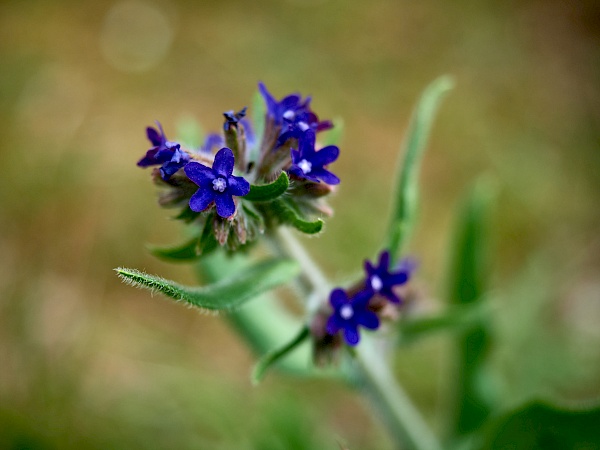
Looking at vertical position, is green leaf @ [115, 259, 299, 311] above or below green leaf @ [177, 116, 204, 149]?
below

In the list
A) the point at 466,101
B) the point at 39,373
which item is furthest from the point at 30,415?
the point at 466,101

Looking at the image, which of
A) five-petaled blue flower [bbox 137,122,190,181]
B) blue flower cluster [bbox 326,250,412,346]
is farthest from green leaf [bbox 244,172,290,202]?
blue flower cluster [bbox 326,250,412,346]

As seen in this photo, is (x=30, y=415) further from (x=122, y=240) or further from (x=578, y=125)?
(x=578, y=125)

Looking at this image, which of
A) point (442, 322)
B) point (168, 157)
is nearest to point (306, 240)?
point (442, 322)

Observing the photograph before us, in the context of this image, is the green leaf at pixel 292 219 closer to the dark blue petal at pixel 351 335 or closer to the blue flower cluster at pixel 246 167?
the blue flower cluster at pixel 246 167

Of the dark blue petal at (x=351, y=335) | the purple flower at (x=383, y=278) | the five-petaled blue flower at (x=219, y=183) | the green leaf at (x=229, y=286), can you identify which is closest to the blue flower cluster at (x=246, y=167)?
the five-petaled blue flower at (x=219, y=183)

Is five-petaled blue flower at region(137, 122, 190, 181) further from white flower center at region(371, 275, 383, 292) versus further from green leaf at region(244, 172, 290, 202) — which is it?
white flower center at region(371, 275, 383, 292)
